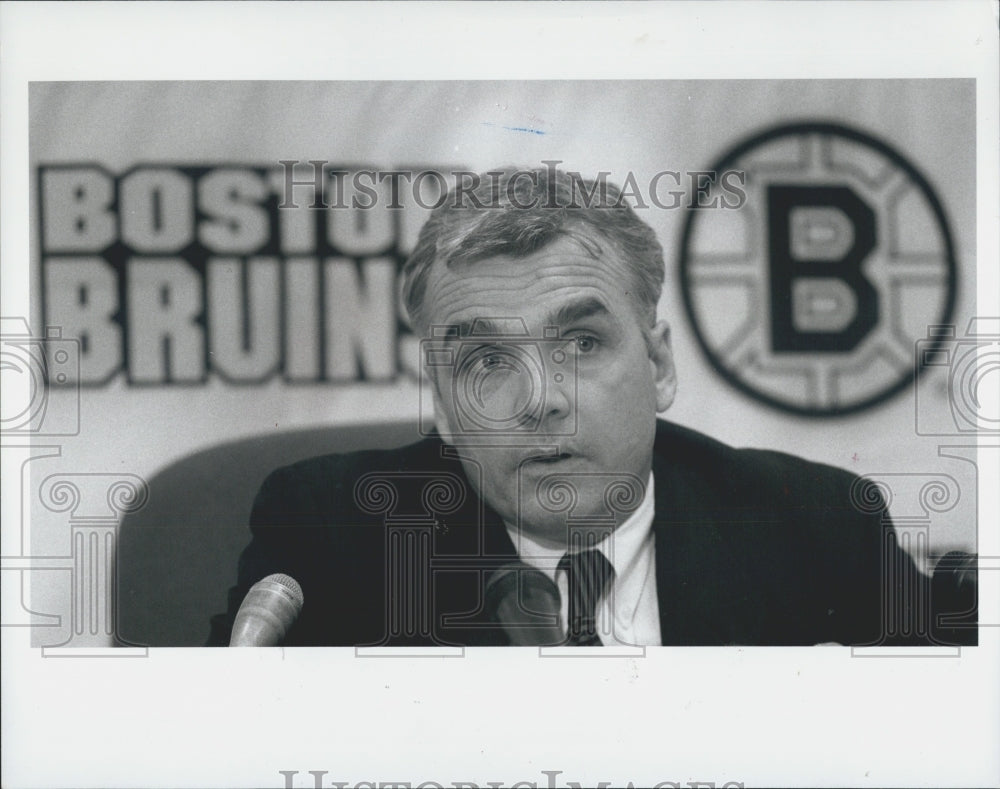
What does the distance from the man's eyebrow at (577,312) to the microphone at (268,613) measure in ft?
3.23

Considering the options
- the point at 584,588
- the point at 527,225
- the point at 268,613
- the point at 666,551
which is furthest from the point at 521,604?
the point at 527,225

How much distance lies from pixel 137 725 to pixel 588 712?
120cm

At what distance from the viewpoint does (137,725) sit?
2.96m

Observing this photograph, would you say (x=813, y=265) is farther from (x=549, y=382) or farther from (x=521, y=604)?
(x=521, y=604)

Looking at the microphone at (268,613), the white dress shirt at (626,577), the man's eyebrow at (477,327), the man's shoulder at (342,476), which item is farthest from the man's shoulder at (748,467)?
the microphone at (268,613)

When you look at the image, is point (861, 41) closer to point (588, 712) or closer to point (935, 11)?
point (935, 11)

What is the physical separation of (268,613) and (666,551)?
42.3 inches

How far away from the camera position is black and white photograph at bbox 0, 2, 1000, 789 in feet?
9.61

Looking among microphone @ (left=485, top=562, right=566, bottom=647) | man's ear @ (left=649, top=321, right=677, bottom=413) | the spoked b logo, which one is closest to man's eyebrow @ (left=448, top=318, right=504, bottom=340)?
man's ear @ (left=649, top=321, right=677, bottom=413)

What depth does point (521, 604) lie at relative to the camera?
9.70 ft

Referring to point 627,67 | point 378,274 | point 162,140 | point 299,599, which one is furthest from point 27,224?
point 627,67

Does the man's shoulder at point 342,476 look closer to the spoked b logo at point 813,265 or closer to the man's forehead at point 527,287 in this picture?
the man's forehead at point 527,287

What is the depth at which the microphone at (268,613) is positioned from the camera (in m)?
2.96

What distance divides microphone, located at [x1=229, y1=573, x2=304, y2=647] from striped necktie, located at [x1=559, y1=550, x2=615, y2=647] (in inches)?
28.4
